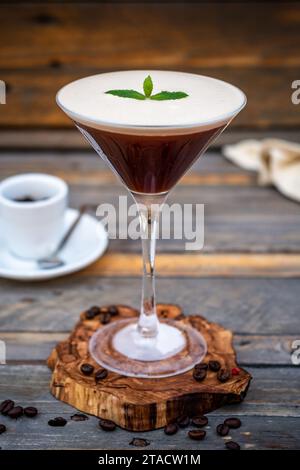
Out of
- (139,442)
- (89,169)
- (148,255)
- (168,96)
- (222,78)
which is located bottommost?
(139,442)

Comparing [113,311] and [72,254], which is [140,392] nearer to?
[113,311]

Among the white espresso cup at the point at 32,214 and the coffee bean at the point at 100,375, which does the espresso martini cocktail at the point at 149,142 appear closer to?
the coffee bean at the point at 100,375

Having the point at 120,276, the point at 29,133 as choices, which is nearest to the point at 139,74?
the point at 120,276

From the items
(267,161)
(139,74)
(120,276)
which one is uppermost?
(139,74)

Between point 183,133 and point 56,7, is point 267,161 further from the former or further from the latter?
point 183,133

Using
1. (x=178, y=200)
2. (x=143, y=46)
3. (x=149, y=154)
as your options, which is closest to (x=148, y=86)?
(x=149, y=154)

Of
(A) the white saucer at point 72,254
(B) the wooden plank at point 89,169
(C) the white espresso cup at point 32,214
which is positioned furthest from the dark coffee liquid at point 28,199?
(B) the wooden plank at point 89,169
